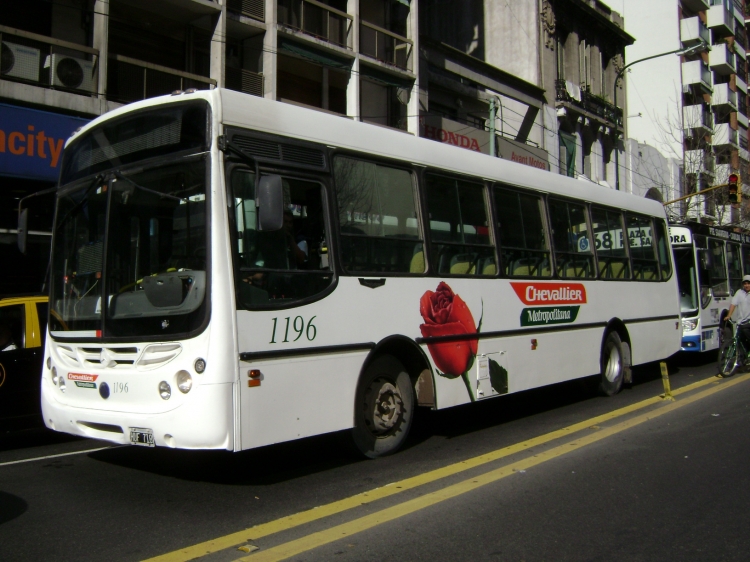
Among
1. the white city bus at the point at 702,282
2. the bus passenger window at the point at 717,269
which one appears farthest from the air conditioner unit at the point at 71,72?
the bus passenger window at the point at 717,269

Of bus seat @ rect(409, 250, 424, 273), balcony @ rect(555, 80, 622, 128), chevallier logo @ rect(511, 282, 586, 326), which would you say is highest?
balcony @ rect(555, 80, 622, 128)

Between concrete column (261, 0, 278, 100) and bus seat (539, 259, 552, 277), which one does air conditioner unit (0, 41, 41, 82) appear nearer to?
concrete column (261, 0, 278, 100)

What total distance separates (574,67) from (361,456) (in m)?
30.7

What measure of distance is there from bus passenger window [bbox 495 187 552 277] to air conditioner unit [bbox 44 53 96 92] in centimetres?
956

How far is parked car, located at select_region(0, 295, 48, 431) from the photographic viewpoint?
25.3 feet

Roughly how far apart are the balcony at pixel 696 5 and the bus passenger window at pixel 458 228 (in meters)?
47.7

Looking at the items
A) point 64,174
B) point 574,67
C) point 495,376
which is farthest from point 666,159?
point 64,174

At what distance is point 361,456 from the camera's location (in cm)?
668

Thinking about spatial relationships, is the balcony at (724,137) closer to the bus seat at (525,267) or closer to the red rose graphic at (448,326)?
the bus seat at (525,267)

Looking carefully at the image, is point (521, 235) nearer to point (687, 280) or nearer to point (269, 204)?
point (269, 204)

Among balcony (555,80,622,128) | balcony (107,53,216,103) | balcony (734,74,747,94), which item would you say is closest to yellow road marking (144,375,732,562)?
balcony (107,53,216,103)

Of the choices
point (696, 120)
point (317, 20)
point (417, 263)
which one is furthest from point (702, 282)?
point (696, 120)

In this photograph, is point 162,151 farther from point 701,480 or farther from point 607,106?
point 607,106

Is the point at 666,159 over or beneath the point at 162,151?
over
